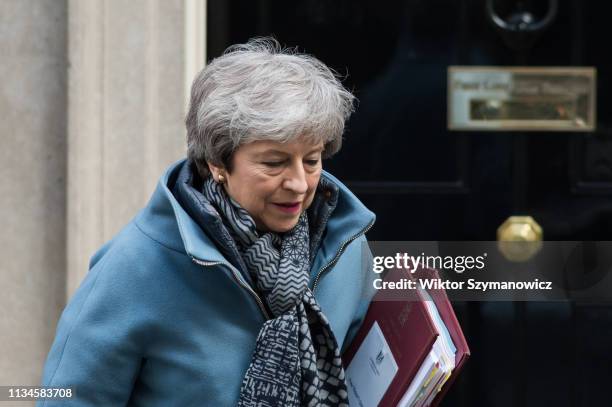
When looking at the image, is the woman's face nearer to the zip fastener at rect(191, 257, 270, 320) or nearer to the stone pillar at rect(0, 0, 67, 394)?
the zip fastener at rect(191, 257, 270, 320)

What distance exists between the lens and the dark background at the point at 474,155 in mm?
3605

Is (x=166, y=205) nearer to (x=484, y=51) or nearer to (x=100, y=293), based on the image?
(x=100, y=293)

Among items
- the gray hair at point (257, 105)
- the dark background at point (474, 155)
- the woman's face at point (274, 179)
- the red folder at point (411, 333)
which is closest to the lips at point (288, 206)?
the woman's face at point (274, 179)

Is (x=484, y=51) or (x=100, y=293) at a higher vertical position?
(x=484, y=51)

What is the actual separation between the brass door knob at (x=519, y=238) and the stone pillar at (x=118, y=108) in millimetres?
1056

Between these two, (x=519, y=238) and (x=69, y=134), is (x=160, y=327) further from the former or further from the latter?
(x=519, y=238)

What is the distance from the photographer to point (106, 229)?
10.9 feet

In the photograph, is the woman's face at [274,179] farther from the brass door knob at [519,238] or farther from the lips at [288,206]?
the brass door knob at [519,238]

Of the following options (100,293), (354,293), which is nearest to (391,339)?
(354,293)

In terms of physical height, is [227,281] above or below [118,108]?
below

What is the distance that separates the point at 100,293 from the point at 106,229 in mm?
1313

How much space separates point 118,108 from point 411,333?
149 cm

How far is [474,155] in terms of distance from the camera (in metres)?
3.66

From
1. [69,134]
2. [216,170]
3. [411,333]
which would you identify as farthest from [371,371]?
[69,134]
